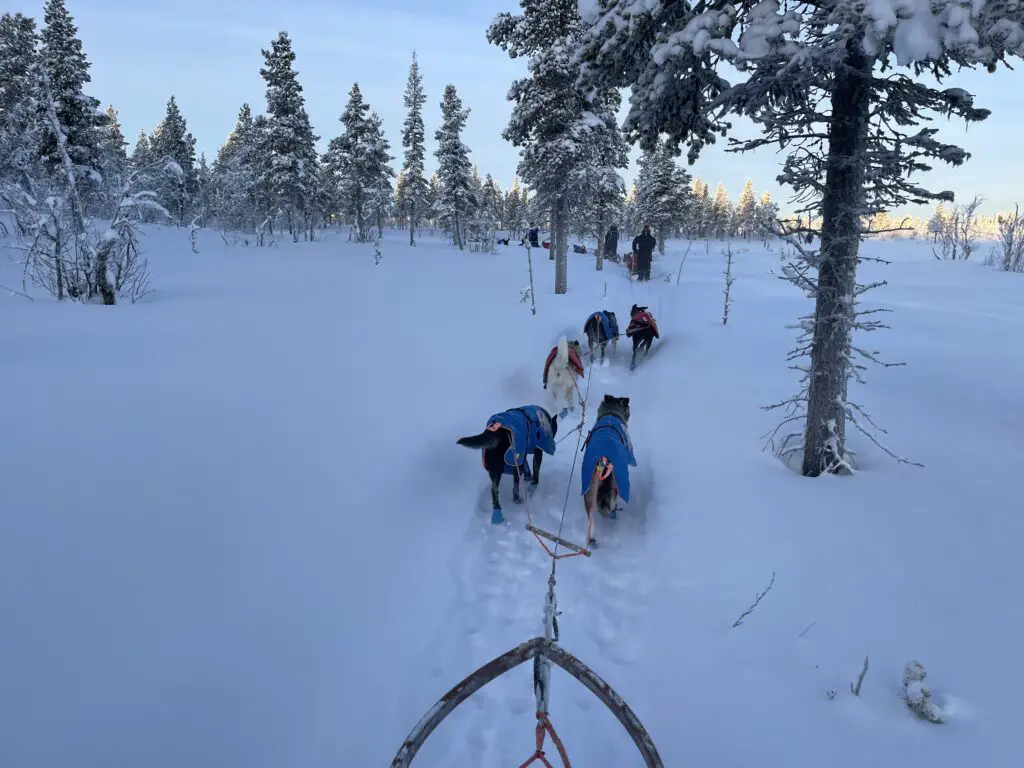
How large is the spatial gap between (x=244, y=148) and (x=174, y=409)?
54.4 m

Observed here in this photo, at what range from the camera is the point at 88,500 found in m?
3.56

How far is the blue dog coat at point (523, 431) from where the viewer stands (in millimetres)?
5156

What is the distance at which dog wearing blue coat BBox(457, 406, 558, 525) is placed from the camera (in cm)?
507

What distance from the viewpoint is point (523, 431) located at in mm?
5285

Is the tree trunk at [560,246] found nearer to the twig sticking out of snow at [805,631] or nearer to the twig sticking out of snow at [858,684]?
the twig sticking out of snow at [805,631]

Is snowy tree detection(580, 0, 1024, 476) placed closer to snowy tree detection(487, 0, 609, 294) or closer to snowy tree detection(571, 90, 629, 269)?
snowy tree detection(571, 90, 629, 269)

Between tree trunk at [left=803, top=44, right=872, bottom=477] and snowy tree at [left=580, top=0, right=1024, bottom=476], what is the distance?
0.01m

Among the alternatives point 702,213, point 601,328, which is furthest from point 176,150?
point 702,213

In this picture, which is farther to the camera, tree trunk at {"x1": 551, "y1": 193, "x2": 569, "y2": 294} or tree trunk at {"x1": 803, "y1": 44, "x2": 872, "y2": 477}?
tree trunk at {"x1": 551, "y1": 193, "x2": 569, "y2": 294}

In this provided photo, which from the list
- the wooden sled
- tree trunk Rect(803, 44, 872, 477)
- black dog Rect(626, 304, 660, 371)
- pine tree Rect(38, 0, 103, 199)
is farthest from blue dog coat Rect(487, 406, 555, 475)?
pine tree Rect(38, 0, 103, 199)

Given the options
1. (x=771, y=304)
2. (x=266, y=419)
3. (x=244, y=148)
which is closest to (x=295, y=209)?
(x=244, y=148)

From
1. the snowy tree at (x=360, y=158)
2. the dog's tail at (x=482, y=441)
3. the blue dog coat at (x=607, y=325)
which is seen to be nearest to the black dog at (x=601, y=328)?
the blue dog coat at (x=607, y=325)

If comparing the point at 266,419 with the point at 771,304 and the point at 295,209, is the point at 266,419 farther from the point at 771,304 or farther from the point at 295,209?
the point at 295,209

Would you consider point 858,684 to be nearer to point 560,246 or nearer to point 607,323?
point 607,323
